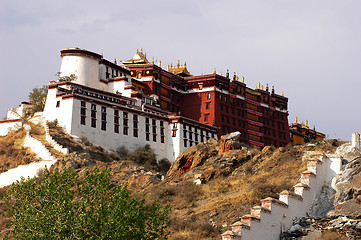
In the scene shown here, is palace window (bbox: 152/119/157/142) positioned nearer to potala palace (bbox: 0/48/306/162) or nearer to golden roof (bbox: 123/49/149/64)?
potala palace (bbox: 0/48/306/162)

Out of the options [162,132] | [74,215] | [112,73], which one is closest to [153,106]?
[162,132]

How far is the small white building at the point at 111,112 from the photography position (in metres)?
88.2

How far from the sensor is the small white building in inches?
3472

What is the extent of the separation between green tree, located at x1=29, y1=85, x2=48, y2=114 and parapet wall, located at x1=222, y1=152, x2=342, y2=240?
2692 inches

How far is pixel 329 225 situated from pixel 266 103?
9916 centimetres

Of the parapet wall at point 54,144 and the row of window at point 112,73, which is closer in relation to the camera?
the parapet wall at point 54,144

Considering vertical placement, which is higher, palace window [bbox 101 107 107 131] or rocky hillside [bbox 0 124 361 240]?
palace window [bbox 101 107 107 131]

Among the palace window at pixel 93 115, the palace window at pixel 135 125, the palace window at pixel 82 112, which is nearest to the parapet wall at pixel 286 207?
the palace window at pixel 82 112

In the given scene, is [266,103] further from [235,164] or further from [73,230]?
[73,230]

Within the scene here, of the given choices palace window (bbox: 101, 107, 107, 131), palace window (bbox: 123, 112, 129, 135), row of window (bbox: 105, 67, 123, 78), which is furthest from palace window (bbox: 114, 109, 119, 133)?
row of window (bbox: 105, 67, 123, 78)

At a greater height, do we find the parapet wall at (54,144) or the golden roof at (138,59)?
the golden roof at (138,59)

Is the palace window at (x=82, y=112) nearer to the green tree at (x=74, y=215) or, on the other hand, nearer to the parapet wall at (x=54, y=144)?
the parapet wall at (x=54, y=144)

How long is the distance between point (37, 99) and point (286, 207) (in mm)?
74092

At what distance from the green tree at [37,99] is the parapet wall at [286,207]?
224ft
